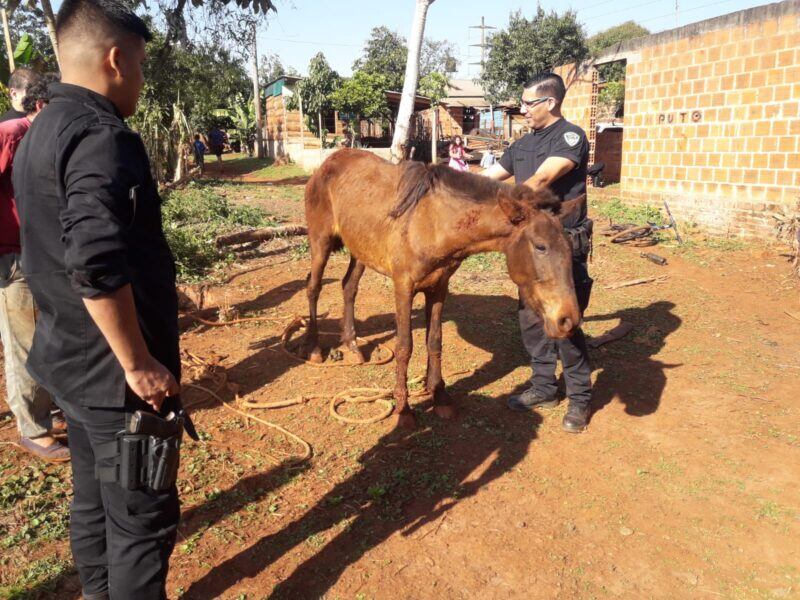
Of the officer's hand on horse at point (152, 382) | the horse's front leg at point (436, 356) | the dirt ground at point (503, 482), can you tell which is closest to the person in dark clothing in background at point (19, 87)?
the dirt ground at point (503, 482)

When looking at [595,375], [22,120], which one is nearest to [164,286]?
[22,120]

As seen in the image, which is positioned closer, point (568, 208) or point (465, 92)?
point (568, 208)

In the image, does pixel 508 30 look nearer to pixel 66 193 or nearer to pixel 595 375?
pixel 595 375

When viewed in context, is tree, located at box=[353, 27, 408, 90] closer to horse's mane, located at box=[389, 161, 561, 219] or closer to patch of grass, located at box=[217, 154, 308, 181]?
patch of grass, located at box=[217, 154, 308, 181]

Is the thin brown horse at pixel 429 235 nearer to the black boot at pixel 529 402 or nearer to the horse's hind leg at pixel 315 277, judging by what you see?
the horse's hind leg at pixel 315 277

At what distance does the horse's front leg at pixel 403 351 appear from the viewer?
13.5 ft

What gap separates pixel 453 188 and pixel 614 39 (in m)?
59.3

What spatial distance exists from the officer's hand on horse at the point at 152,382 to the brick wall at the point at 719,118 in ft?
33.5

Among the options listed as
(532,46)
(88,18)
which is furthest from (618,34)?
(88,18)

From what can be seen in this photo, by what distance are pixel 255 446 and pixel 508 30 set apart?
116 ft

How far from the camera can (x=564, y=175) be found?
3.95 meters

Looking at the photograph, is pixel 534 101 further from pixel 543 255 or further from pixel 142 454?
pixel 142 454

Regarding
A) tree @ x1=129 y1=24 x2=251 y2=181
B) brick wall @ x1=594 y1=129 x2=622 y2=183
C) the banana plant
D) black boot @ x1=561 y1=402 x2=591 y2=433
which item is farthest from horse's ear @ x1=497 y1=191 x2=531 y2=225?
the banana plant

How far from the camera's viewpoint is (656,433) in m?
4.01
